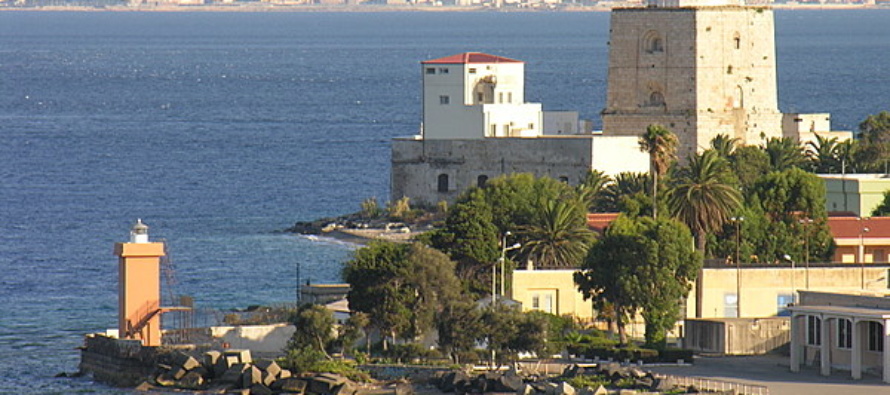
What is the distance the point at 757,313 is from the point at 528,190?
1102cm

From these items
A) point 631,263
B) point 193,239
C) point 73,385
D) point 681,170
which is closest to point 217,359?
point 73,385

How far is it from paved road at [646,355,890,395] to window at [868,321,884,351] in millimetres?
899

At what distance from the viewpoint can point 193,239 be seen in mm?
103812

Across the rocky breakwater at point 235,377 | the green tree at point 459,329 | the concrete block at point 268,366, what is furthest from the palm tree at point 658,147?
the rocky breakwater at point 235,377

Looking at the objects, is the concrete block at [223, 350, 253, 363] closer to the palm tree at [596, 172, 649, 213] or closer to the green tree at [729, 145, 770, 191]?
the palm tree at [596, 172, 649, 213]

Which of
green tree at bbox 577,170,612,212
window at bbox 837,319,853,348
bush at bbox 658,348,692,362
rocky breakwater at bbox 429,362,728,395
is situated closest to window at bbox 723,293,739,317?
bush at bbox 658,348,692,362

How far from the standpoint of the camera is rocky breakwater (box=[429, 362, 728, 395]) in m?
57.8

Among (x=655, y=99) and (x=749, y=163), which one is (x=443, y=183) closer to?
(x=655, y=99)

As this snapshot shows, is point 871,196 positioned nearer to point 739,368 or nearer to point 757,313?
point 757,313

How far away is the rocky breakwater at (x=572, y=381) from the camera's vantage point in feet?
189

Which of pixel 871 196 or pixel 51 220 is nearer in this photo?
pixel 871 196

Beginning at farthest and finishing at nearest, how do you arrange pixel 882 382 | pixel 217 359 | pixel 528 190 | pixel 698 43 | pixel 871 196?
1. pixel 698 43
2. pixel 871 196
3. pixel 528 190
4. pixel 217 359
5. pixel 882 382

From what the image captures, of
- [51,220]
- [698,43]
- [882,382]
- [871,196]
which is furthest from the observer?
[51,220]

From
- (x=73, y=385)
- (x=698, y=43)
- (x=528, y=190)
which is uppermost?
(x=698, y=43)
